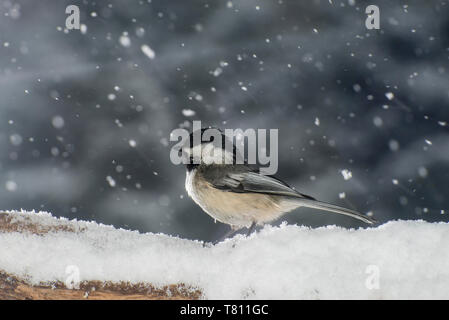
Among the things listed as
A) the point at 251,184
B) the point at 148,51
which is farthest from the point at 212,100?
the point at 251,184

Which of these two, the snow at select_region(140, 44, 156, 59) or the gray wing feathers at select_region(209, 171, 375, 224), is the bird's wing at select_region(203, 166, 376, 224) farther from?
the snow at select_region(140, 44, 156, 59)

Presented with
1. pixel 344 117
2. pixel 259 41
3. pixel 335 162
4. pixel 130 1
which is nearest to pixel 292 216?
pixel 335 162

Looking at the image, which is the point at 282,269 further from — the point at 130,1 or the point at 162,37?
the point at 130,1

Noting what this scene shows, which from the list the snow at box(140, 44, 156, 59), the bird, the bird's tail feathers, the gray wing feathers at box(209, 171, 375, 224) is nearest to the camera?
the bird's tail feathers

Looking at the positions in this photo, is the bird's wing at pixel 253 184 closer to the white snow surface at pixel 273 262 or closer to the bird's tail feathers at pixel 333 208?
the bird's tail feathers at pixel 333 208

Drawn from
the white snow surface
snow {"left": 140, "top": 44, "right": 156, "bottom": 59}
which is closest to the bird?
the white snow surface

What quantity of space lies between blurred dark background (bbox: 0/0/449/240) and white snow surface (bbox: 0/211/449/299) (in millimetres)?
2915

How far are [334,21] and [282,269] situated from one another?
4292 mm

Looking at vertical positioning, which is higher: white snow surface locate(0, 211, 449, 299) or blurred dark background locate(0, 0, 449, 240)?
blurred dark background locate(0, 0, 449, 240)

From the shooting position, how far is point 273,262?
2.21 meters

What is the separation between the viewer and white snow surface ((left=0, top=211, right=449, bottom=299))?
2.05 meters

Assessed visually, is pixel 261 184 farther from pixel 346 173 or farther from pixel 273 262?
pixel 346 173

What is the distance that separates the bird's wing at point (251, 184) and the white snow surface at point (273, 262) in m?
0.67

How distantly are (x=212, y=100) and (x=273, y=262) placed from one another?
3663mm
